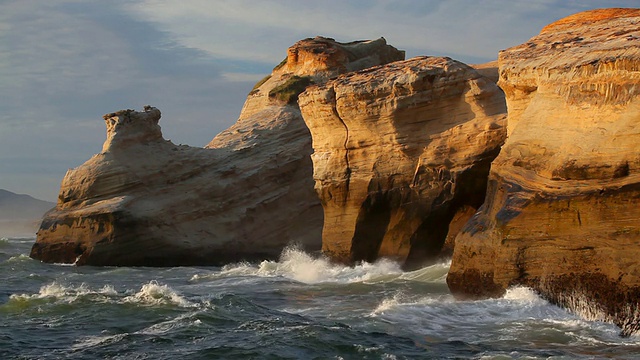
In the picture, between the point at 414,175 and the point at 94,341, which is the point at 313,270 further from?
the point at 94,341

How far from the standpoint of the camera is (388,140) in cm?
2127

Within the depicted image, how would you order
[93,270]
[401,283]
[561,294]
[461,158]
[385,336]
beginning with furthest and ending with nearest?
[93,270] < [461,158] < [401,283] < [561,294] < [385,336]

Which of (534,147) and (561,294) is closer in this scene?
(561,294)

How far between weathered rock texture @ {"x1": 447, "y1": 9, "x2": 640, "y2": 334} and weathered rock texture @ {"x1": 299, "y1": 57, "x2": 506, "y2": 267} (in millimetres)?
4061

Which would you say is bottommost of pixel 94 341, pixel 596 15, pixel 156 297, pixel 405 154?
pixel 94 341

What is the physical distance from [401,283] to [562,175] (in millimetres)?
5316

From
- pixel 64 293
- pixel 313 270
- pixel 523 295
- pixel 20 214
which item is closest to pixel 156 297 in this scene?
pixel 64 293

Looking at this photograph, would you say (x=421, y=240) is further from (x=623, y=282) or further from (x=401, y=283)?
(x=623, y=282)

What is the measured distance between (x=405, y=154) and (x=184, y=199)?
7783 millimetres

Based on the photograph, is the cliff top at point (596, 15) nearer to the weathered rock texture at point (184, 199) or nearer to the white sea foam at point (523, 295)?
the white sea foam at point (523, 295)

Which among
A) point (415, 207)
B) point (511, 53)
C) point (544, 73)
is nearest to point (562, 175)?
point (544, 73)

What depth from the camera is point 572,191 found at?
13859 mm

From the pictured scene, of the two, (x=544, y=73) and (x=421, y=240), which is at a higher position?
(x=544, y=73)

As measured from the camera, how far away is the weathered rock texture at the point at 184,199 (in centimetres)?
2520
